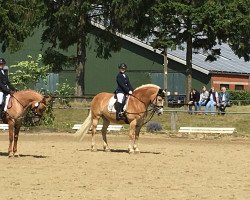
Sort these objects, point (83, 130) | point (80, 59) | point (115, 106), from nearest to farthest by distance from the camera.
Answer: point (115, 106)
point (83, 130)
point (80, 59)

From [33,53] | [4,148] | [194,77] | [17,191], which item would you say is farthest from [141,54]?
[17,191]

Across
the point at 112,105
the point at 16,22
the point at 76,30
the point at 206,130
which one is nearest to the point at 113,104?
the point at 112,105

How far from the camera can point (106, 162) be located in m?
Result: 18.7

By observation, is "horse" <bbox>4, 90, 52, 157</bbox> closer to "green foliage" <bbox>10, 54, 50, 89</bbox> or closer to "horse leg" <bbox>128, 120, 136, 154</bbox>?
"horse leg" <bbox>128, 120, 136, 154</bbox>

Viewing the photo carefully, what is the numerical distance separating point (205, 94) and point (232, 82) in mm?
22793

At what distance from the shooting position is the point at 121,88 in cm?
2194

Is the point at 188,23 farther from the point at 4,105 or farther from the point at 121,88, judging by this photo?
the point at 4,105

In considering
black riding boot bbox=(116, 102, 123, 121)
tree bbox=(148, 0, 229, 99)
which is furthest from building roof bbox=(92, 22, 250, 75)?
black riding boot bbox=(116, 102, 123, 121)

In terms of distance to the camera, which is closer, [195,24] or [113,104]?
[113,104]

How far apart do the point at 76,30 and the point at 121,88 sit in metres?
25.5

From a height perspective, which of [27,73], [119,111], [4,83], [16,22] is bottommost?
[119,111]

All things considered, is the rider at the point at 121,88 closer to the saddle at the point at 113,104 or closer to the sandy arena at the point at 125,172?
the saddle at the point at 113,104

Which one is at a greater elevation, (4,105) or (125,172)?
(4,105)

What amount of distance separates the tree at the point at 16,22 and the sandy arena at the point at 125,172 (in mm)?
20868
